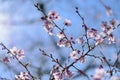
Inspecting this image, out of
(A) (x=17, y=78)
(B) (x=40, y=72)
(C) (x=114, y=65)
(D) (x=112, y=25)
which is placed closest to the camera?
(C) (x=114, y=65)

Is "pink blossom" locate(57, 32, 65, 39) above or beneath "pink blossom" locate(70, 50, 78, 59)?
above

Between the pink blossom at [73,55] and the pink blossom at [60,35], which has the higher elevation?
the pink blossom at [60,35]

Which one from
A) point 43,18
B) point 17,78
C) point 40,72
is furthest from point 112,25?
point 40,72

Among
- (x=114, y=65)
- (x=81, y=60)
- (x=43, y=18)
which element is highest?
(x=43, y=18)

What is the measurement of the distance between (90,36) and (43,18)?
85cm

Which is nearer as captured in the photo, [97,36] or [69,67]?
[69,67]

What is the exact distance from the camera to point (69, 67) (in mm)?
5742

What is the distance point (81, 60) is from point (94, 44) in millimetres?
379

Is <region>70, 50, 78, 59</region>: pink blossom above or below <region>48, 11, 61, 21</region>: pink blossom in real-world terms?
below

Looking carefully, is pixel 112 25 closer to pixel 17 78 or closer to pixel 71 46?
pixel 71 46

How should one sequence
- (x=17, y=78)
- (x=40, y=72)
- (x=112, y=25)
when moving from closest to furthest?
(x=112, y=25) < (x=17, y=78) < (x=40, y=72)

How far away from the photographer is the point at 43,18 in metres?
5.90

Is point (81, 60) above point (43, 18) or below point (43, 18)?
below

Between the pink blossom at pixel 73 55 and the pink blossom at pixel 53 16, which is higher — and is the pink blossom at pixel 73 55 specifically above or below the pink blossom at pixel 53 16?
below
